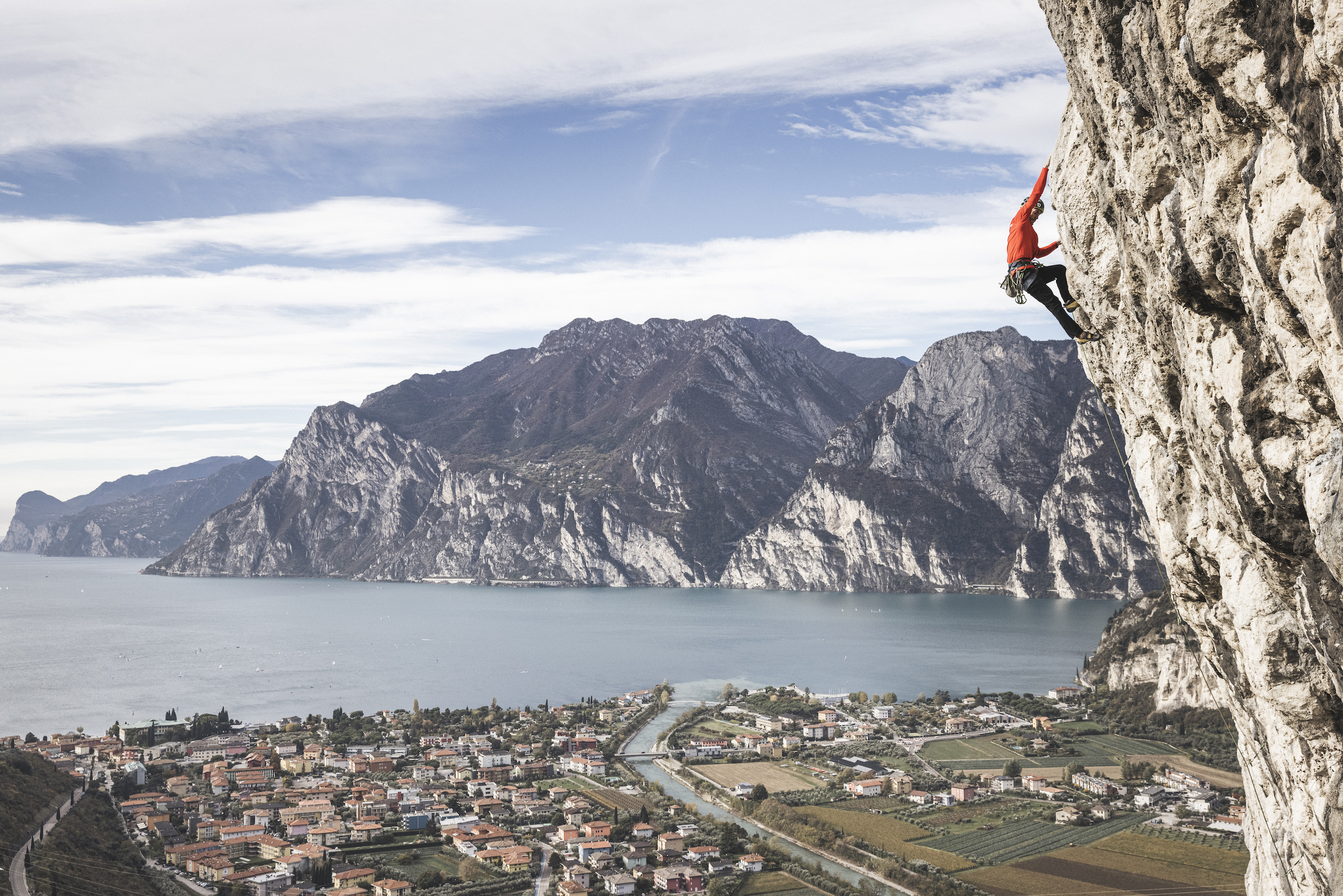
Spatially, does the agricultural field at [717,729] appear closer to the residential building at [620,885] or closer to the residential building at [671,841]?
the residential building at [671,841]

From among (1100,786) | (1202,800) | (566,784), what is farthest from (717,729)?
(1202,800)

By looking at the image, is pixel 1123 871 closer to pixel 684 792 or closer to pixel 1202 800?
pixel 1202 800

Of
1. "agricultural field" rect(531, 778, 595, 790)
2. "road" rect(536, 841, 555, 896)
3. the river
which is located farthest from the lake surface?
"road" rect(536, 841, 555, 896)

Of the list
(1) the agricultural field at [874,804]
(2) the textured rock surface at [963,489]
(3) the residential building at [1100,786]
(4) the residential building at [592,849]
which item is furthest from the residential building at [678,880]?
(2) the textured rock surface at [963,489]

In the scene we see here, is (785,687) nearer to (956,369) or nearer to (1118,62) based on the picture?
(1118,62)

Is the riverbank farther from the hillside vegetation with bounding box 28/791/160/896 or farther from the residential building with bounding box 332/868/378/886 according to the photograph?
the hillside vegetation with bounding box 28/791/160/896
